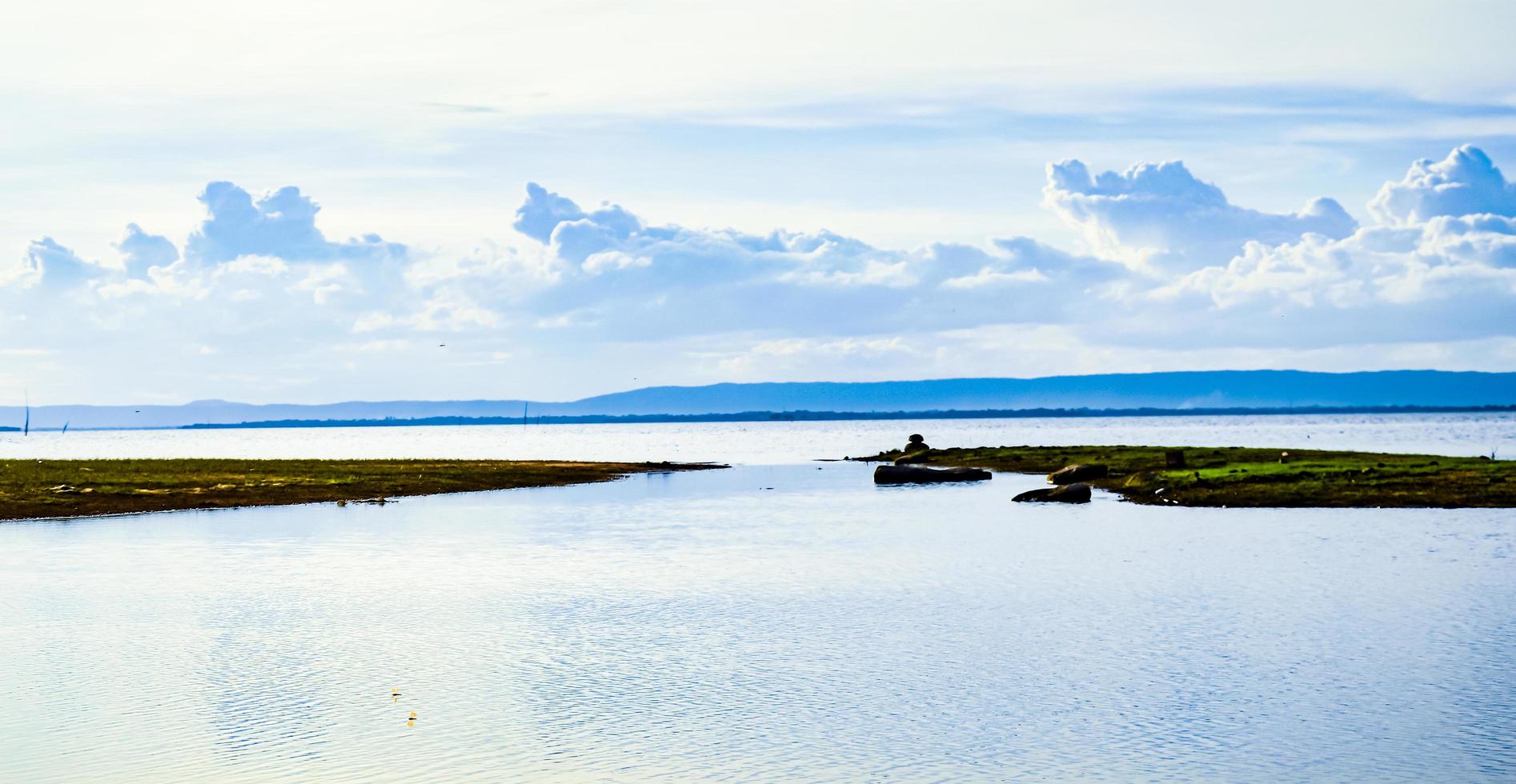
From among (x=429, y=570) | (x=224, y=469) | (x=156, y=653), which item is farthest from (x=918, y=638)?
(x=224, y=469)

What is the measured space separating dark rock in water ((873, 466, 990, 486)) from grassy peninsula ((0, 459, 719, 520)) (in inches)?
835

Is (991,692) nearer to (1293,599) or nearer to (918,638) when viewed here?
(918,638)

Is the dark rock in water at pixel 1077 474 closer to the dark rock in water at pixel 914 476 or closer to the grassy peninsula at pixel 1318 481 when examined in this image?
the grassy peninsula at pixel 1318 481

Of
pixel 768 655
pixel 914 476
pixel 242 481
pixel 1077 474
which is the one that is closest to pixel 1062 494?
pixel 1077 474

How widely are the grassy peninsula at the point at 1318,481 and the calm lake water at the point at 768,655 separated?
11.6 meters

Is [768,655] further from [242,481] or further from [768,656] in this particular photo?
[242,481]

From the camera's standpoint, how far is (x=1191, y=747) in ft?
65.2

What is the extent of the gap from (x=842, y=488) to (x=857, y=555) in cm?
4077

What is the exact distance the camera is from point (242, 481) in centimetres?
8425

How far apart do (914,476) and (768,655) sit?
6376 cm

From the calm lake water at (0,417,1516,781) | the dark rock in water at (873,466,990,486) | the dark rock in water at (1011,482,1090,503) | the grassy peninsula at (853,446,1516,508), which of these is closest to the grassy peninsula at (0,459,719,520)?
the calm lake water at (0,417,1516,781)

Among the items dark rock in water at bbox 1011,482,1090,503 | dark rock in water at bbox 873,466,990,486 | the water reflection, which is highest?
dark rock in water at bbox 873,466,990,486

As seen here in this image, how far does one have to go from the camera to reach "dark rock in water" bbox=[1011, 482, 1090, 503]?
68.6 m

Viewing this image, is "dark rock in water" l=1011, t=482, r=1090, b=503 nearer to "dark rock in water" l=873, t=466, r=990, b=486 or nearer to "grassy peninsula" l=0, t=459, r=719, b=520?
"dark rock in water" l=873, t=466, r=990, b=486
